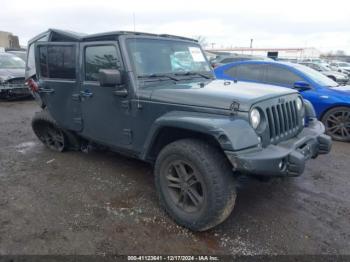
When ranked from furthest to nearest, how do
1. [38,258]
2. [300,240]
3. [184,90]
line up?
[184,90] < [300,240] < [38,258]

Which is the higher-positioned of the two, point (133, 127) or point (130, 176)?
point (133, 127)

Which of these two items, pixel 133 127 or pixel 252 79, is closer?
pixel 133 127

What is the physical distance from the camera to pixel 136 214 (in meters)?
3.28

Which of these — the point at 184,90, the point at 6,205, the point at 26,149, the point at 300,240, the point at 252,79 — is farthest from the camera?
the point at 252,79

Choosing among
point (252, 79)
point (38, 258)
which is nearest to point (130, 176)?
point (38, 258)

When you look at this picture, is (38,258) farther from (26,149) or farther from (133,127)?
(26,149)

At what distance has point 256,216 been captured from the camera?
3.25m

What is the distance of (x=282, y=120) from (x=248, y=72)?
4.21 m

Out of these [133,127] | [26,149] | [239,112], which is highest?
[239,112]

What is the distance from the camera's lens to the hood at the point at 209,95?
2.82 m

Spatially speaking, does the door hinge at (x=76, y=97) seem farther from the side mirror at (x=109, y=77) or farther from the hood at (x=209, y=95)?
the hood at (x=209, y=95)

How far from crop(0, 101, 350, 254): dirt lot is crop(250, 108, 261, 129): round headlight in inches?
40.5

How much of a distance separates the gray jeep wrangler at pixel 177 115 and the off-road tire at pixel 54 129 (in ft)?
0.78

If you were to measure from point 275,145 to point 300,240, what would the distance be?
0.91m
